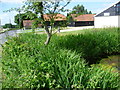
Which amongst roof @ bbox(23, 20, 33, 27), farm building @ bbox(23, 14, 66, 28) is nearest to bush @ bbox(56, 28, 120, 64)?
farm building @ bbox(23, 14, 66, 28)

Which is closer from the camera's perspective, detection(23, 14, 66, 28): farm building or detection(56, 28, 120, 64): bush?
detection(23, 14, 66, 28): farm building

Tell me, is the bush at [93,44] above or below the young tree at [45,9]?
below

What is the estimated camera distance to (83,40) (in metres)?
5.31

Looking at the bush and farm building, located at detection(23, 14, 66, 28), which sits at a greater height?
farm building, located at detection(23, 14, 66, 28)

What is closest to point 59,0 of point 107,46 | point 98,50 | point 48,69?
point 48,69

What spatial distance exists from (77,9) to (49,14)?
0.71 meters

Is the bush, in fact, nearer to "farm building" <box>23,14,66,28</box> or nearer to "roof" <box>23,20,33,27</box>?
"farm building" <box>23,14,66,28</box>

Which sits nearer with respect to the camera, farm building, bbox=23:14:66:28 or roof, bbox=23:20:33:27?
farm building, bbox=23:14:66:28

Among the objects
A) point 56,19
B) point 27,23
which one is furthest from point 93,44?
point 27,23

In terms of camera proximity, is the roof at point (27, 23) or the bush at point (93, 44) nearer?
the roof at point (27, 23)

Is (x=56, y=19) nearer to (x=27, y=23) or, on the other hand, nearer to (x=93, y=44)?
(x=27, y=23)

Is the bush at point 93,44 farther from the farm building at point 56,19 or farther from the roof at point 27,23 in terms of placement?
the roof at point 27,23

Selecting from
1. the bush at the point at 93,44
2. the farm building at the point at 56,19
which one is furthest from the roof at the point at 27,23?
the bush at the point at 93,44

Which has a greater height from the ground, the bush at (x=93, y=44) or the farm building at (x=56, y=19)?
the farm building at (x=56, y=19)
